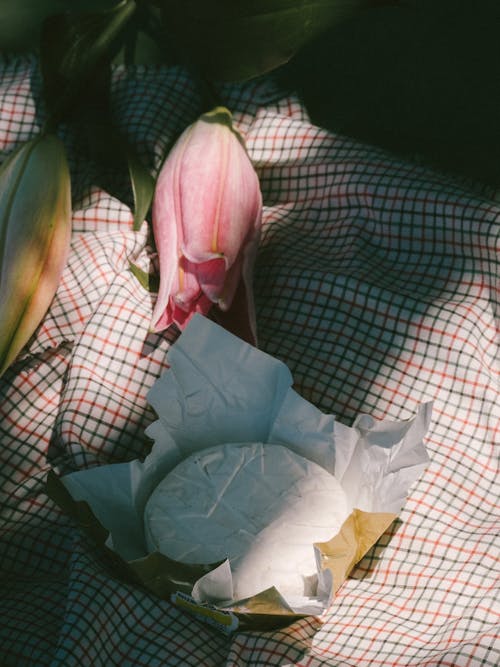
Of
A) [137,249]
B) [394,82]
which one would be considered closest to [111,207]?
[137,249]

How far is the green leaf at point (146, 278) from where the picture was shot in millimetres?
→ 636

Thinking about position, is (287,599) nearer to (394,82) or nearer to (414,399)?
(414,399)

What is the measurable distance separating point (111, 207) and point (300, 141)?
172 millimetres

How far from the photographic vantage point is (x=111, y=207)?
68 cm

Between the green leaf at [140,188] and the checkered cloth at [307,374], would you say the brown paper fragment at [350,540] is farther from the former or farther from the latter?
the green leaf at [140,188]

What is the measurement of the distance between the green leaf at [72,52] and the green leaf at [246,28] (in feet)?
0.18

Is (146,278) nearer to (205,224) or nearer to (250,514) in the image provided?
(205,224)

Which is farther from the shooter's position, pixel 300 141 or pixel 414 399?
pixel 300 141

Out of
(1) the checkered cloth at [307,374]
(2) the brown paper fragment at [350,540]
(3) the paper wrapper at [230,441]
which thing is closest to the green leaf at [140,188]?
(1) the checkered cloth at [307,374]

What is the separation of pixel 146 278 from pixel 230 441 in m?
0.15

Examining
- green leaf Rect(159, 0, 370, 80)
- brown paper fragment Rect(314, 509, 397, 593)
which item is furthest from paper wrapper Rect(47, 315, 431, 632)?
green leaf Rect(159, 0, 370, 80)

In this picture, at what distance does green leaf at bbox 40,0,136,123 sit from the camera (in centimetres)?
66

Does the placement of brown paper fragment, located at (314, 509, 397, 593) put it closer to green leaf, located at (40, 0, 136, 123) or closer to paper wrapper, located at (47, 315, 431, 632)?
paper wrapper, located at (47, 315, 431, 632)

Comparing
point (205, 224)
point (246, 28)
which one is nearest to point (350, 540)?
point (205, 224)
